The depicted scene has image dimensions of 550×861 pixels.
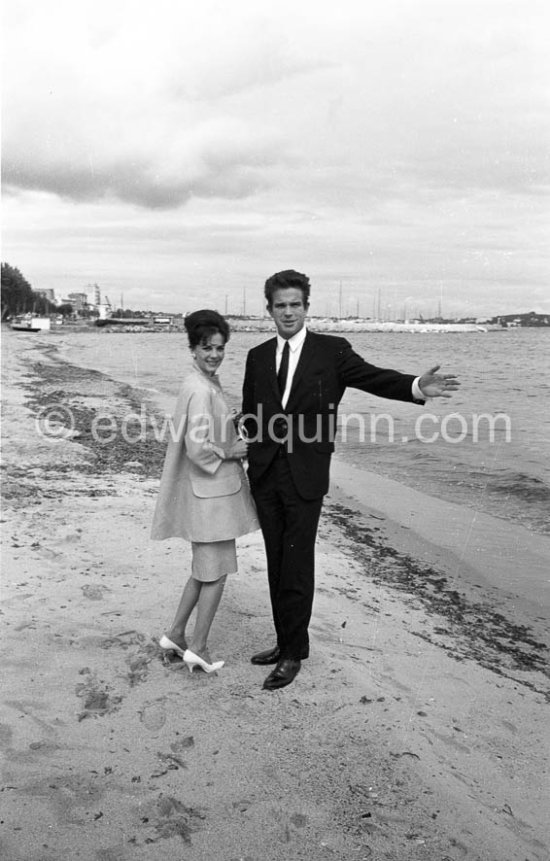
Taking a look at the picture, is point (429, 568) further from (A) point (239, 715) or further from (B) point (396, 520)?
(A) point (239, 715)

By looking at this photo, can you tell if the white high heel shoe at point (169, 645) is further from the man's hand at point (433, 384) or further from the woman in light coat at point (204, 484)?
the man's hand at point (433, 384)

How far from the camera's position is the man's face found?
11.7 ft

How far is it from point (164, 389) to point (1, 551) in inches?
762

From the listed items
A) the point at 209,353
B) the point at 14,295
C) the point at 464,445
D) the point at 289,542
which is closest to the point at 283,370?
the point at 209,353

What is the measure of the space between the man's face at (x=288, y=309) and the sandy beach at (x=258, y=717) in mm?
1772

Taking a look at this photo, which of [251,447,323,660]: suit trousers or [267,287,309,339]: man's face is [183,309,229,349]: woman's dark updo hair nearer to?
[267,287,309,339]: man's face

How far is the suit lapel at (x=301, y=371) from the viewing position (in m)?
3.60

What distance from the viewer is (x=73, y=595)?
457 cm

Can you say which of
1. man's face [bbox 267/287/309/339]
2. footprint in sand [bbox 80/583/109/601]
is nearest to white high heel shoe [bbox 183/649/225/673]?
footprint in sand [bbox 80/583/109/601]

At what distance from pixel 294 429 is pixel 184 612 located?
1.13 meters

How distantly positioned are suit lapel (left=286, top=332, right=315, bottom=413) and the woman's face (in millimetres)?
384

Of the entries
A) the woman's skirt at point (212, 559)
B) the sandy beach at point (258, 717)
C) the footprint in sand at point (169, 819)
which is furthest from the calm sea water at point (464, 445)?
the footprint in sand at point (169, 819)

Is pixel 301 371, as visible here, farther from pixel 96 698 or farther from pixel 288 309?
pixel 96 698

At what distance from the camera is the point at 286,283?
358cm
